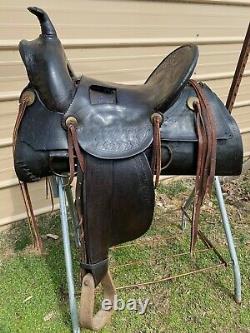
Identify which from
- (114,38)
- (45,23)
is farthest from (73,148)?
(114,38)

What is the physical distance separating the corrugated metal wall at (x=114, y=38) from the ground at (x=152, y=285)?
1.05 ft

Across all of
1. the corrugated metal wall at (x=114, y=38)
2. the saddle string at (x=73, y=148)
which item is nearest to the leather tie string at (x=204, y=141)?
the saddle string at (x=73, y=148)

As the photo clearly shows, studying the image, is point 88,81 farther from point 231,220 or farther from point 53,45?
point 231,220

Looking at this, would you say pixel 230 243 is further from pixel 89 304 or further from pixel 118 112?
pixel 118 112

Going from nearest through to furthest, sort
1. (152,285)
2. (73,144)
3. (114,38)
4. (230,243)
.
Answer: (73,144)
(230,243)
(152,285)
(114,38)

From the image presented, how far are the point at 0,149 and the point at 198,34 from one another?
49.0 inches

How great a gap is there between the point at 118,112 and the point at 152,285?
2.88ft

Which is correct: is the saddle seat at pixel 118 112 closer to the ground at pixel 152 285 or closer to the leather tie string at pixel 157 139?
the leather tie string at pixel 157 139

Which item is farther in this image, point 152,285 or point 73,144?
point 152,285

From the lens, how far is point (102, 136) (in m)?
1.08

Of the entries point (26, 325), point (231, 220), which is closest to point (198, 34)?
point (231, 220)

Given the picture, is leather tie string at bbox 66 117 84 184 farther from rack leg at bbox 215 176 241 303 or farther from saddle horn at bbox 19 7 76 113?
rack leg at bbox 215 176 241 303

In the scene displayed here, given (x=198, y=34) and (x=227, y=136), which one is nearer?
(x=227, y=136)

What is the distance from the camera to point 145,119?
3.69 ft
